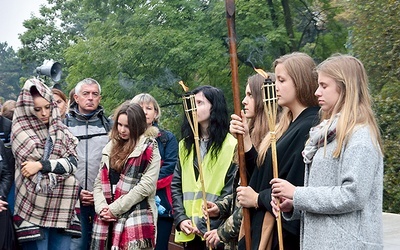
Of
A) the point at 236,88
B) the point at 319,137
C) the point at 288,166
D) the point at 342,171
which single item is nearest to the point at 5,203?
the point at 236,88

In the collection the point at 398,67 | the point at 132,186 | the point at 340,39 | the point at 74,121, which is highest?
the point at 340,39

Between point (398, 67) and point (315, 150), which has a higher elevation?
point (398, 67)

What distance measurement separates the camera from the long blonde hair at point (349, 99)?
2.99 meters

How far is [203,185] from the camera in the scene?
4484 mm

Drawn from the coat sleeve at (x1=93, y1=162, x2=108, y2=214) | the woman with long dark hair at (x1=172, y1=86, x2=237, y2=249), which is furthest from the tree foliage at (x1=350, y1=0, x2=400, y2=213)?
the coat sleeve at (x1=93, y1=162, x2=108, y2=214)

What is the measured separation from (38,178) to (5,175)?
27 cm

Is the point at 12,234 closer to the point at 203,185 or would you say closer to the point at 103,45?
the point at 203,185

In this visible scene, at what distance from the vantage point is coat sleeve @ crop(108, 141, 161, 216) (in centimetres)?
507

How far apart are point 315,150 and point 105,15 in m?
21.6

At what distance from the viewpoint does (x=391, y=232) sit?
6.89 meters

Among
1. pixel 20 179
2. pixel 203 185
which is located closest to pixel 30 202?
pixel 20 179

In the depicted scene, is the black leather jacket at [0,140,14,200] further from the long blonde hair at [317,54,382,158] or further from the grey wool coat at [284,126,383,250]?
the long blonde hair at [317,54,382,158]

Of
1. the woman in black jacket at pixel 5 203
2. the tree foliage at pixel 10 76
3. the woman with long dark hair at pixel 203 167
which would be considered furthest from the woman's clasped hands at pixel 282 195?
the tree foliage at pixel 10 76

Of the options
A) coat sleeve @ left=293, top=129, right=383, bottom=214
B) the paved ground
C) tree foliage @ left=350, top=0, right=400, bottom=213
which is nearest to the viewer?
coat sleeve @ left=293, top=129, right=383, bottom=214
